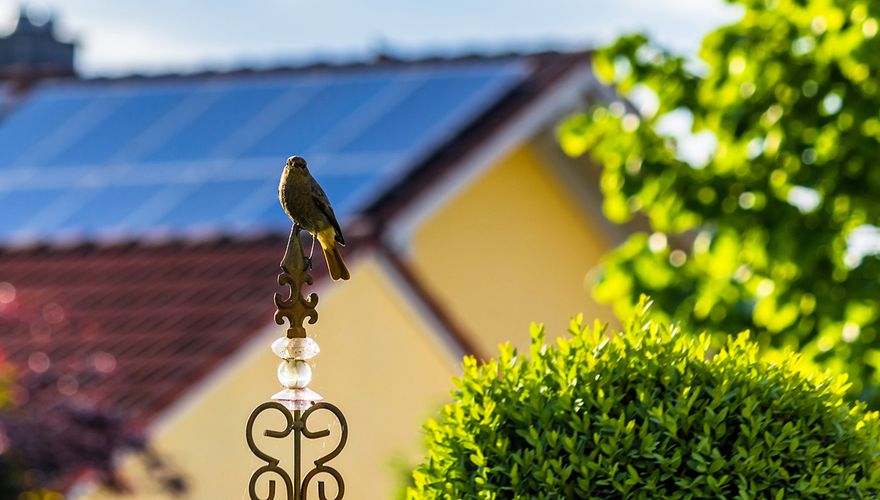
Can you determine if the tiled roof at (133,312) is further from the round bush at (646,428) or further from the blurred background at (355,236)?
the round bush at (646,428)

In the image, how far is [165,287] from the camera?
1443 cm

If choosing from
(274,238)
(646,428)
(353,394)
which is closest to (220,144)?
(274,238)

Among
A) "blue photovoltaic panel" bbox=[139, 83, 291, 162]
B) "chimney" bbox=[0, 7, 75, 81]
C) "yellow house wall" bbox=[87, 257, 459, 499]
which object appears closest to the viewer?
"yellow house wall" bbox=[87, 257, 459, 499]

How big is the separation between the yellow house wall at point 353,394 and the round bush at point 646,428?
700cm

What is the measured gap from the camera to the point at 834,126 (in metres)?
10.1

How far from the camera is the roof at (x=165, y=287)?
41.3ft

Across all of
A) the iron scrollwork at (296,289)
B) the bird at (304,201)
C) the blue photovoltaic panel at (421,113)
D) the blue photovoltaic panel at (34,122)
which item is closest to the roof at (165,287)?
the blue photovoltaic panel at (421,113)

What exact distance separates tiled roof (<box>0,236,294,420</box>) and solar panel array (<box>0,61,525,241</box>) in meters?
0.41

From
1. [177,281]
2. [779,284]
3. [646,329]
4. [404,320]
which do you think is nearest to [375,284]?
[404,320]

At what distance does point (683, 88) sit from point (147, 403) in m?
4.34

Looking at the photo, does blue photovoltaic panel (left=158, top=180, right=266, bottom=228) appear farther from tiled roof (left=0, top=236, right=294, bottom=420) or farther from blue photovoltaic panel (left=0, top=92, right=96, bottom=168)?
blue photovoltaic panel (left=0, top=92, right=96, bottom=168)

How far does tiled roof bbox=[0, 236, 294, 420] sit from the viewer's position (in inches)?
491

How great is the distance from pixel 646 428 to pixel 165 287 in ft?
32.2

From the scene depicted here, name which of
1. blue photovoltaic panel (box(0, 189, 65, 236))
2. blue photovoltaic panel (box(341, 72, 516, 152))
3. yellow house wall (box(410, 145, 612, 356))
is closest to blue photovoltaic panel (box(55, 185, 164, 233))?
blue photovoltaic panel (box(0, 189, 65, 236))
